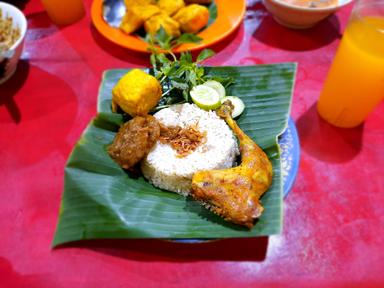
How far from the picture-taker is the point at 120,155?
196 centimetres

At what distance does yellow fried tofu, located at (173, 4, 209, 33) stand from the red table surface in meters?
0.28

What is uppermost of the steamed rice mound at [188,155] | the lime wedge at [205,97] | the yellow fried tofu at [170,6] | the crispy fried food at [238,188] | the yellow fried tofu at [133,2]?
the yellow fried tofu at [133,2]

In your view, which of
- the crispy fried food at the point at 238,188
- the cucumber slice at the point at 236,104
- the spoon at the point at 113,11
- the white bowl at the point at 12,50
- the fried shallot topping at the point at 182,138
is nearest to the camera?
the crispy fried food at the point at 238,188

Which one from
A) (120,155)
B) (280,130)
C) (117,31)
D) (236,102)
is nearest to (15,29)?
(117,31)

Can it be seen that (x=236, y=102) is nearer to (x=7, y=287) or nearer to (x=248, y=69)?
(x=248, y=69)

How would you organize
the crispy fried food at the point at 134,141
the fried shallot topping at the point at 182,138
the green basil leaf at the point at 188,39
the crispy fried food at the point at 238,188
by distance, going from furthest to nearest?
the green basil leaf at the point at 188,39
the fried shallot topping at the point at 182,138
the crispy fried food at the point at 134,141
the crispy fried food at the point at 238,188

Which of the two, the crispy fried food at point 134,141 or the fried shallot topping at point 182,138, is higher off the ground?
the crispy fried food at point 134,141

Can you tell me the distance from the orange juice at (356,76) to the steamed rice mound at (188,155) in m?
0.85

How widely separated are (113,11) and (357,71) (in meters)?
2.41

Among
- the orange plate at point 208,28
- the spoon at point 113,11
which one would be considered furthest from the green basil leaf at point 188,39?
the spoon at point 113,11

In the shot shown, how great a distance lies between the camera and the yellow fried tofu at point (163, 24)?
288 cm

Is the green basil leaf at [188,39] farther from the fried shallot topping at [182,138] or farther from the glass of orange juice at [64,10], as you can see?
the glass of orange juice at [64,10]

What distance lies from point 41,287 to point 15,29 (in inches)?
84.5

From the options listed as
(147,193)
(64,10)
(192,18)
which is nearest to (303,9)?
(192,18)
